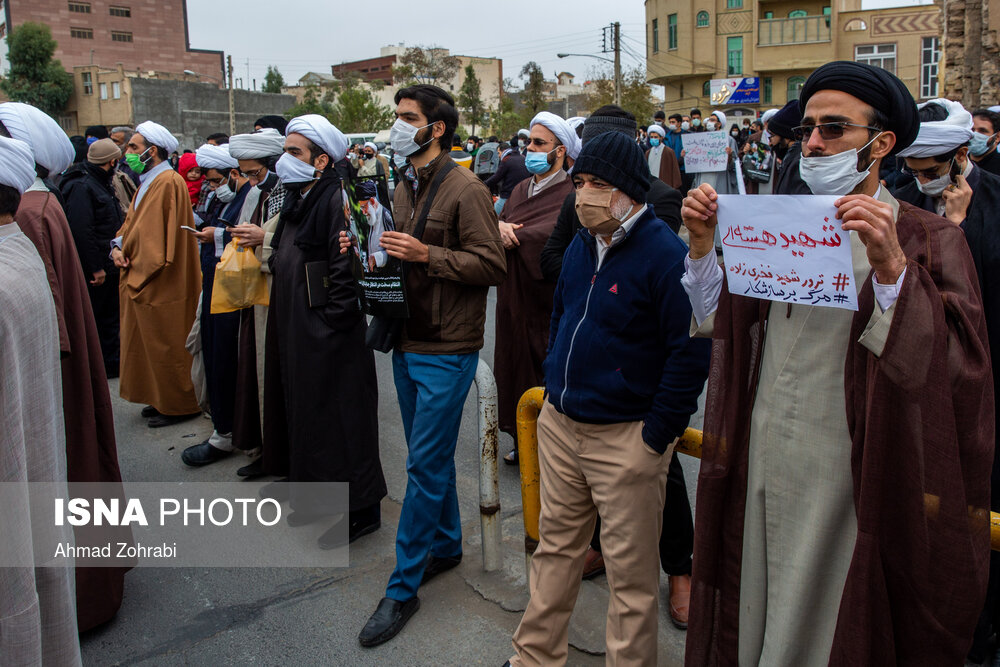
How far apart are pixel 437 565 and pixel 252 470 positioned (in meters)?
1.86

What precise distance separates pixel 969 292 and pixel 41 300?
2.83 metres

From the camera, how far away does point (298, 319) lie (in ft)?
13.6

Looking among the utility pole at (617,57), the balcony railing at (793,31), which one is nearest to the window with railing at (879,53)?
the balcony railing at (793,31)

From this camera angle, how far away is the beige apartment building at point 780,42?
4684 cm

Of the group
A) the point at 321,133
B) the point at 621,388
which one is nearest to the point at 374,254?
the point at 321,133

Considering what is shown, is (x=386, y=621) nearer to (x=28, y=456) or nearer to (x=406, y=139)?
(x=28, y=456)

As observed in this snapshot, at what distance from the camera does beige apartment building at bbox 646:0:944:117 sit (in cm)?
4684

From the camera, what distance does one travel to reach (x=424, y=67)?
62000 millimetres

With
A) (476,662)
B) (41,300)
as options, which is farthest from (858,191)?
(41,300)

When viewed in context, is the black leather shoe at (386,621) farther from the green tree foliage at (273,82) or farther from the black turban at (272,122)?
the green tree foliage at (273,82)

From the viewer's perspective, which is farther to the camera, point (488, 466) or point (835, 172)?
point (488, 466)

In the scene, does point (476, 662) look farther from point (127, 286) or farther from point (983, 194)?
point (127, 286)

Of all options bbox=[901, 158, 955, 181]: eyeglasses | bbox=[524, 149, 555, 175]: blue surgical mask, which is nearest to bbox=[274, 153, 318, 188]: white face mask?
bbox=[524, 149, 555, 175]: blue surgical mask

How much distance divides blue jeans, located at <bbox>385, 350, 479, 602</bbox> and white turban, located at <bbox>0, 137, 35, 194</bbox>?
161 centimetres
